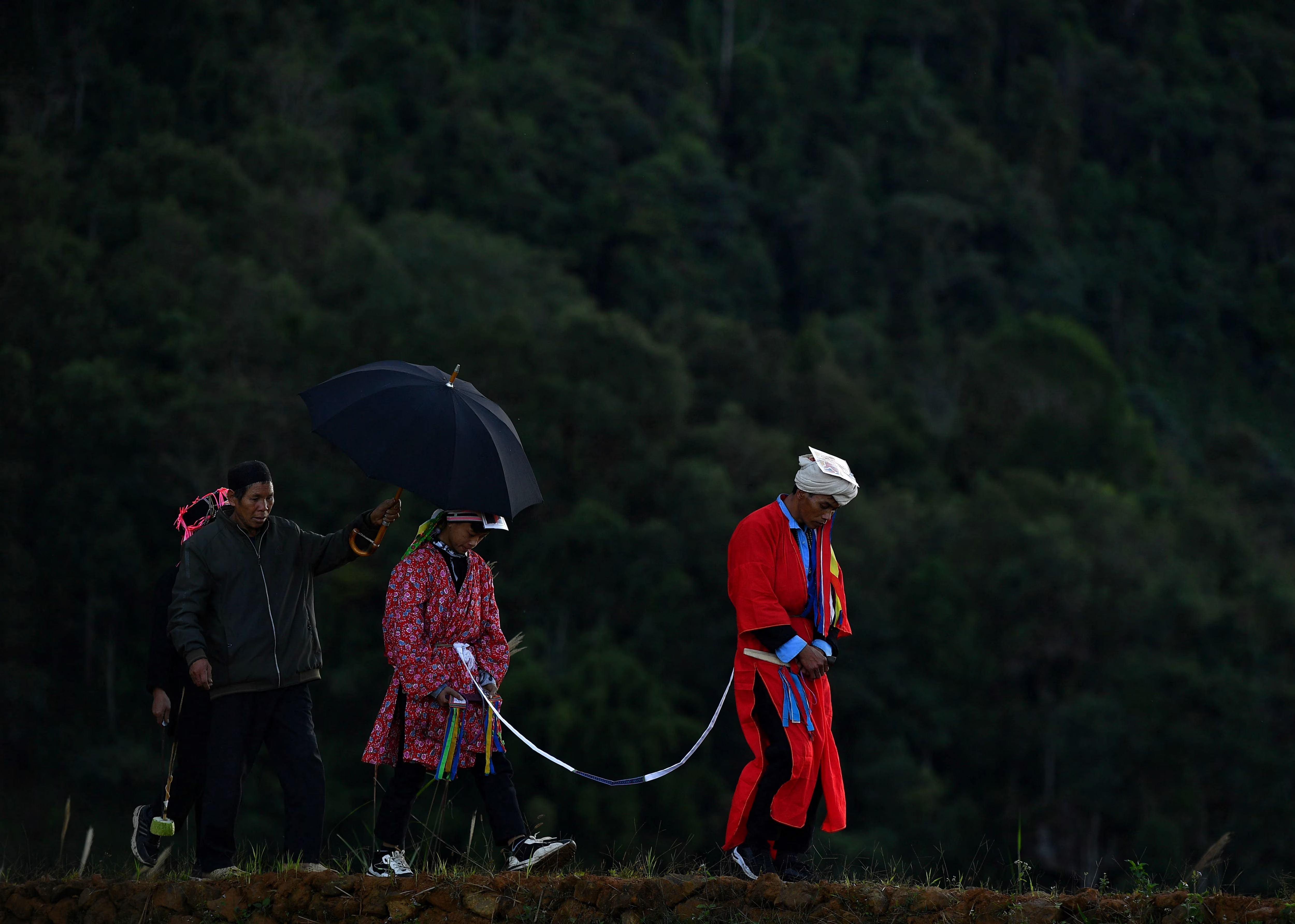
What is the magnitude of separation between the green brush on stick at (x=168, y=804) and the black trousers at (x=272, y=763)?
9.1 inches

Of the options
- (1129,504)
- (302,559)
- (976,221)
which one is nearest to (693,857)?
(302,559)

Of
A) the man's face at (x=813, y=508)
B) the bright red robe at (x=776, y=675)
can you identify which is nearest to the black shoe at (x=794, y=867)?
the bright red robe at (x=776, y=675)

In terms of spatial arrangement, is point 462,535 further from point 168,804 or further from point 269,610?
point 168,804

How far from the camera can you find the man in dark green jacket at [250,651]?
5.50 metres

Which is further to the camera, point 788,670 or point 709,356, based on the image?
point 709,356

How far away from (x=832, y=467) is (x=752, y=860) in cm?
147

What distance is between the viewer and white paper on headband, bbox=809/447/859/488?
5688 millimetres

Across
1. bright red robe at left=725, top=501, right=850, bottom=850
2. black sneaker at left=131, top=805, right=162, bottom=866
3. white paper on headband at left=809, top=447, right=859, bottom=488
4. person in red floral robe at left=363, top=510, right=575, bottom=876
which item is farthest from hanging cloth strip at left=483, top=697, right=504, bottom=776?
white paper on headband at left=809, top=447, right=859, bottom=488

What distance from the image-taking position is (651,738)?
28.7 m

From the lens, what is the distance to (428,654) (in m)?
5.55

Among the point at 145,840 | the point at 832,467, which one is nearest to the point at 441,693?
the point at 145,840

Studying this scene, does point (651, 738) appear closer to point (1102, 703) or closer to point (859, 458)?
point (1102, 703)

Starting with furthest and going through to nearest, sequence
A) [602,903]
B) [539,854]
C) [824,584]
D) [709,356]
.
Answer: [709,356], [824,584], [539,854], [602,903]

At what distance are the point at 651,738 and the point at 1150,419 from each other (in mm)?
25736
